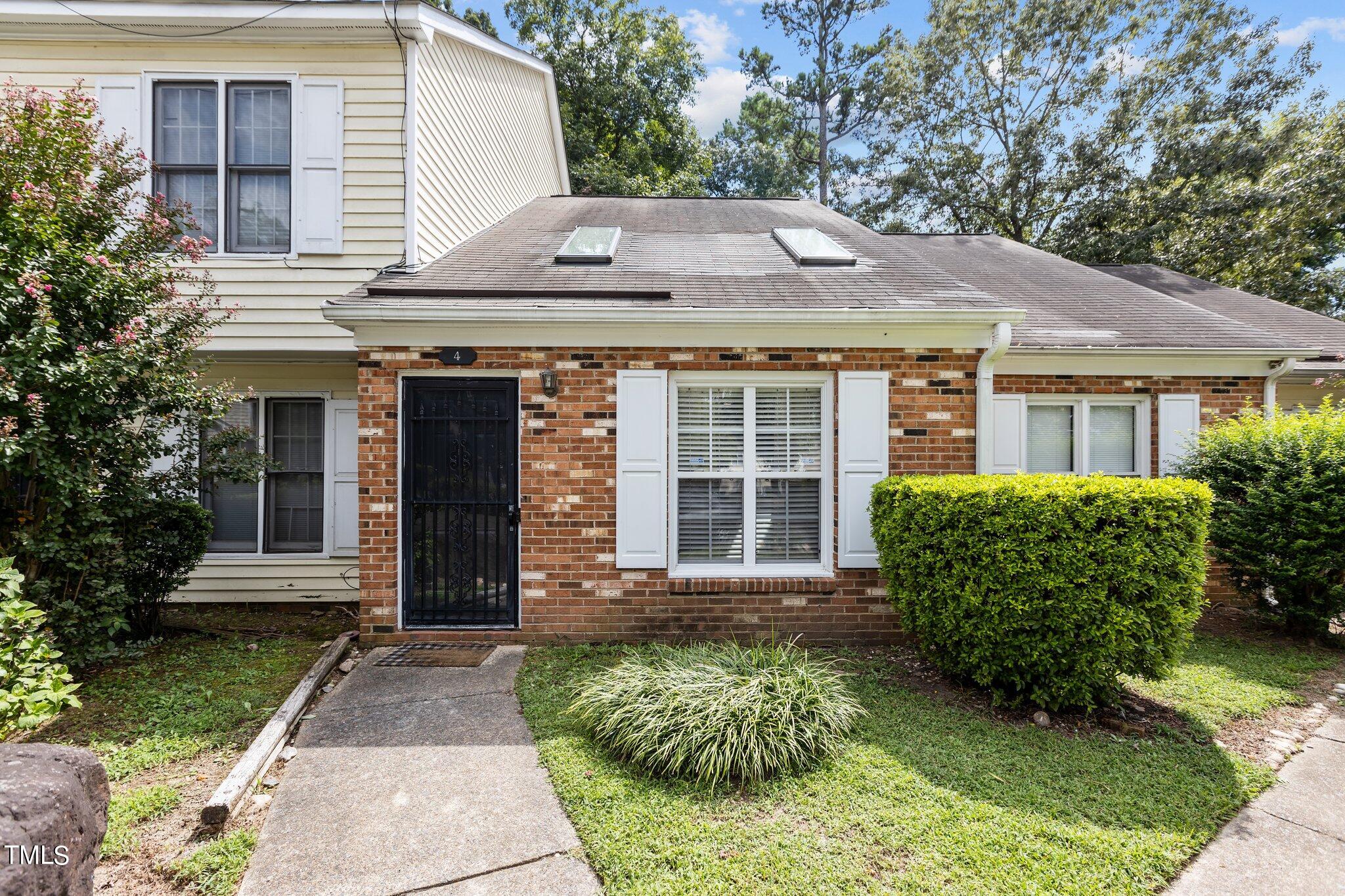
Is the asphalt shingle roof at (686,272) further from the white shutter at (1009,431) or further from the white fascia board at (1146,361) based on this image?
the white shutter at (1009,431)

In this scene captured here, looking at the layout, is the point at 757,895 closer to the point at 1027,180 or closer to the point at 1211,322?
the point at 1211,322

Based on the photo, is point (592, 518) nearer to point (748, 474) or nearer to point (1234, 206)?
point (748, 474)

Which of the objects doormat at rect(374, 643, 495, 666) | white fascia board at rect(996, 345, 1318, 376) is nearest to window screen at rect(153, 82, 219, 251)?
doormat at rect(374, 643, 495, 666)

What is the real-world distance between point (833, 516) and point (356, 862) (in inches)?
155

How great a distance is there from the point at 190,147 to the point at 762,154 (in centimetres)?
2072

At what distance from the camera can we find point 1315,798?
10.1ft

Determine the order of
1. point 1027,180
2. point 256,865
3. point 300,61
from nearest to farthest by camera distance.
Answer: point 256,865 → point 300,61 → point 1027,180

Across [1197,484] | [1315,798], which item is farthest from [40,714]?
[1197,484]

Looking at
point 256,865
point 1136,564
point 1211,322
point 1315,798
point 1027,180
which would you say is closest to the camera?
point 256,865

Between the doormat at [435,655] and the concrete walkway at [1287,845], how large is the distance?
4.30m

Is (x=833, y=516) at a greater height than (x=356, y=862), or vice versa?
(x=833, y=516)

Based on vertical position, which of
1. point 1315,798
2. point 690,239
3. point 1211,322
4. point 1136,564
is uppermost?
point 690,239

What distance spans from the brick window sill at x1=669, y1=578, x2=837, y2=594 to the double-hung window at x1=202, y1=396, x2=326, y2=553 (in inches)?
169

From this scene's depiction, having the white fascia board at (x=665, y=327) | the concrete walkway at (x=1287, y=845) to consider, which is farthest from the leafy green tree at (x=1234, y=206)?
the concrete walkway at (x=1287, y=845)
